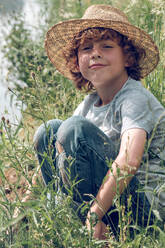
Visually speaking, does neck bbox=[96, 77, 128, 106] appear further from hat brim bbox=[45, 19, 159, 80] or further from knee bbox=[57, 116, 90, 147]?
knee bbox=[57, 116, 90, 147]

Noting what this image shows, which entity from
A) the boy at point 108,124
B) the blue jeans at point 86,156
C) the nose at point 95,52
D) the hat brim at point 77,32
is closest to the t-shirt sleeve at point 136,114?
the boy at point 108,124

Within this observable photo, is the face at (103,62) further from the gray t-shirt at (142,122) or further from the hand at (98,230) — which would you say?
the hand at (98,230)

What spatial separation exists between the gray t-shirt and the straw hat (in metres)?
0.25

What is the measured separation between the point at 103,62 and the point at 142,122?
18.4 inches

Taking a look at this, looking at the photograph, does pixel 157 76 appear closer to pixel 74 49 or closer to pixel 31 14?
pixel 74 49

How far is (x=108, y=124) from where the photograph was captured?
2.11 m

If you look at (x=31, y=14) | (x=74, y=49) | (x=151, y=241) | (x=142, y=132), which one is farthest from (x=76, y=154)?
(x=31, y=14)

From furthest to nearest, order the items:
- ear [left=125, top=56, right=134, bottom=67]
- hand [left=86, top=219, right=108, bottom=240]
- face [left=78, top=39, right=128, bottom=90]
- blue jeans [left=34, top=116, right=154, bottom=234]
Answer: ear [left=125, top=56, right=134, bottom=67] → face [left=78, top=39, right=128, bottom=90] → blue jeans [left=34, top=116, right=154, bottom=234] → hand [left=86, top=219, right=108, bottom=240]

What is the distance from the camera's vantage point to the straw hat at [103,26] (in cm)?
216

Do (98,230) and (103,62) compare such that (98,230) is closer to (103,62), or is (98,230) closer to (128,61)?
(103,62)

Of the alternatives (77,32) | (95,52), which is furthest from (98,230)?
(77,32)

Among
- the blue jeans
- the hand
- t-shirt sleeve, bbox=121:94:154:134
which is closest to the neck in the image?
t-shirt sleeve, bbox=121:94:154:134

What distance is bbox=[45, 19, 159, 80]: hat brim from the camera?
216 centimetres

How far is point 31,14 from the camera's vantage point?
13.6ft
